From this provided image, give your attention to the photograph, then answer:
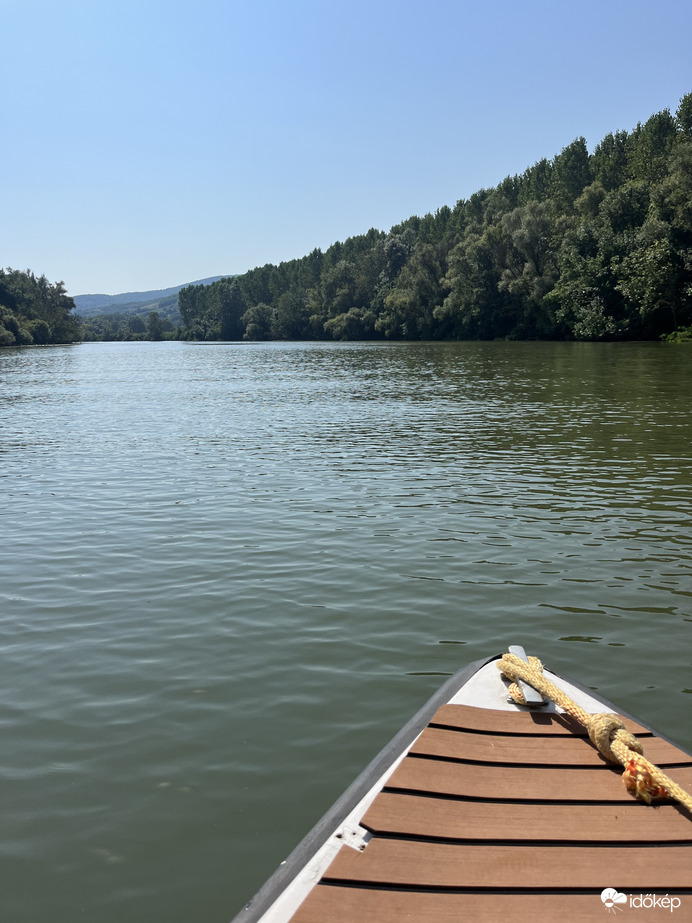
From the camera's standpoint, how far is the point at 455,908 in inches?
115

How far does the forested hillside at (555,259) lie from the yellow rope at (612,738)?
7539cm

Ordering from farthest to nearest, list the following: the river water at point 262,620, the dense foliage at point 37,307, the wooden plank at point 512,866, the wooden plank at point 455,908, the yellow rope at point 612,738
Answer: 1. the dense foliage at point 37,307
2. the river water at point 262,620
3. the yellow rope at point 612,738
4. the wooden plank at point 512,866
5. the wooden plank at point 455,908

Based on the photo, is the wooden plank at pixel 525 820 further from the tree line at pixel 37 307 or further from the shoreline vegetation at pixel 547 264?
the tree line at pixel 37 307

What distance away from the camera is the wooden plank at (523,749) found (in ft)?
13.0

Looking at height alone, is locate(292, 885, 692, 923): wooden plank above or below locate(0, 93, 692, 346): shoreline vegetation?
below

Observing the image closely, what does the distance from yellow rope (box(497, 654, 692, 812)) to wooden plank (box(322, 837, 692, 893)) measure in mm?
366

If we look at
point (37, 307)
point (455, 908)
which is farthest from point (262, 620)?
point (37, 307)

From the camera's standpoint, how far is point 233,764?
17.0ft

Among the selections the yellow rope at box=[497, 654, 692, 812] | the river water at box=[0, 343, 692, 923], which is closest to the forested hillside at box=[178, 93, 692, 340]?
the river water at box=[0, 343, 692, 923]

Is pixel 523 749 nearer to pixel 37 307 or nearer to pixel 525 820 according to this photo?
pixel 525 820

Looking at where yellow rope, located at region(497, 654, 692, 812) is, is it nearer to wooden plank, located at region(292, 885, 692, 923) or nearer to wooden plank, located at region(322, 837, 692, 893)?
wooden plank, located at region(322, 837, 692, 893)

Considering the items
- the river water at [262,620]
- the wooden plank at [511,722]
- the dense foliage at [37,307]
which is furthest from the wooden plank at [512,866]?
the dense foliage at [37,307]

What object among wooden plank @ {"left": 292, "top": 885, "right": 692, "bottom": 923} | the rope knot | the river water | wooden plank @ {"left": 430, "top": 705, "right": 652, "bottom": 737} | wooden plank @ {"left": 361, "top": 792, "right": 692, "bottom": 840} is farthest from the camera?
the river water

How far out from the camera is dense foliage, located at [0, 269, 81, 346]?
527 feet
